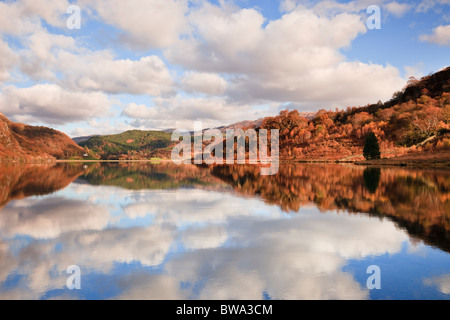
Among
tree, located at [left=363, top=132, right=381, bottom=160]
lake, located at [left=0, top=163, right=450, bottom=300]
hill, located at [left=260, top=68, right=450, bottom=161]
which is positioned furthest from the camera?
hill, located at [left=260, top=68, right=450, bottom=161]

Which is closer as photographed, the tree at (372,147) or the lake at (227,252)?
the lake at (227,252)

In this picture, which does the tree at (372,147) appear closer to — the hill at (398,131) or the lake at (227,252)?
the hill at (398,131)

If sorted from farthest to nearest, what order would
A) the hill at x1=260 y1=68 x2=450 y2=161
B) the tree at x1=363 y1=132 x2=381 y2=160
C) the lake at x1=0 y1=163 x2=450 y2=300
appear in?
the hill at x1=260 y1=68 x2=450 y2=161
the tree at x1=363 y1=132 x2=381 y2=160
the lake at x1=0 y1=163 x2=450 y2=300

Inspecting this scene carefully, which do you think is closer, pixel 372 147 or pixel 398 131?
pixel 372 147

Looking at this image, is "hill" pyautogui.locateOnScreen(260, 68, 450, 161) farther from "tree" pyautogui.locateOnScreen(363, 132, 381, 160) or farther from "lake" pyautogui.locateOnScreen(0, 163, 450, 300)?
"lake" pyautogui.locateOnScreen(0, 163, 450, 300)

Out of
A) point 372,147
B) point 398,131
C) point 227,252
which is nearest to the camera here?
point 227,252

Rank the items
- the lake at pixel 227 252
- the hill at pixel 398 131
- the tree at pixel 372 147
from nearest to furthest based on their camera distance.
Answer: the lake at pixel 227 252, the tree at pixel 372 147, the hill at pixel 398 131

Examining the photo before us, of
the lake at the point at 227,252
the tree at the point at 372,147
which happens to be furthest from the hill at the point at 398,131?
the lake at the point at 227,252

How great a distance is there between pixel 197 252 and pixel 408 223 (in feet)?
35.7

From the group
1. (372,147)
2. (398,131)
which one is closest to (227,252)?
(372,147)

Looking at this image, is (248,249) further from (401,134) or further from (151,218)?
(401,134)

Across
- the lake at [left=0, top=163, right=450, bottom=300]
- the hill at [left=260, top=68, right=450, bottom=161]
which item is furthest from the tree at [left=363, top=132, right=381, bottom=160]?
the lake at [left=0, top=163, right=450, bottom=300]

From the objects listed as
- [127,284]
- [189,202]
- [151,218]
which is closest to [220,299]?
[127,284]

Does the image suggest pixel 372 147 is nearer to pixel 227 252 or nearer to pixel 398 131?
pixel 398 131
